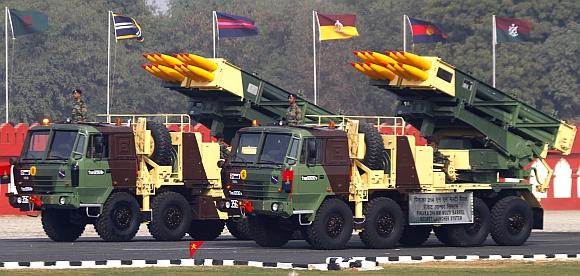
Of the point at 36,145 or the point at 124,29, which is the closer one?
the point at 36,145

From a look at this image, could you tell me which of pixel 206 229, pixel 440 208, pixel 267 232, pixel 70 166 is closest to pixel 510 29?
pixel 206 229

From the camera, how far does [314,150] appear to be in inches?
1405

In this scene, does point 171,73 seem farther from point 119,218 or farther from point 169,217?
point 119,218

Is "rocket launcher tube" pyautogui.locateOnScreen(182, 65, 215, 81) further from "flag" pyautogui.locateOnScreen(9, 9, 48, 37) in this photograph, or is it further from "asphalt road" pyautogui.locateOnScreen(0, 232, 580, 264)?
"flag" pyautogui.locateOnScreen(9, 9, 48, 37)

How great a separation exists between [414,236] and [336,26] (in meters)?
26.9

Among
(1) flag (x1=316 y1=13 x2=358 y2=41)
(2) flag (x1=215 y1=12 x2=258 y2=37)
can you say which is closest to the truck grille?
(2) flag (x1=215 y1=12 x2=258 y2=37)

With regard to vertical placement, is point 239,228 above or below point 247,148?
below

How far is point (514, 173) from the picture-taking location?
39.8 meters

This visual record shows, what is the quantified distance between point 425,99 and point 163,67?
6.66 meters

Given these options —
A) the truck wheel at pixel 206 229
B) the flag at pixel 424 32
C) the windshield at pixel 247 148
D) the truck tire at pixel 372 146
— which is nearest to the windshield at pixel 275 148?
the windshield at pixel 247 148

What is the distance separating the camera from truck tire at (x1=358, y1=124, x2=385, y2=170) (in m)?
36.5

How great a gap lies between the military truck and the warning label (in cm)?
2

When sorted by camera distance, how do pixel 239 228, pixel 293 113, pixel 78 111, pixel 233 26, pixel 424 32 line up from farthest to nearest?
pixel 424 32, pixel 233 26, pixel 239 228, pixel 78 111, pixel 293 113

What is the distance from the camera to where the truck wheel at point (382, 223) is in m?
36.2
